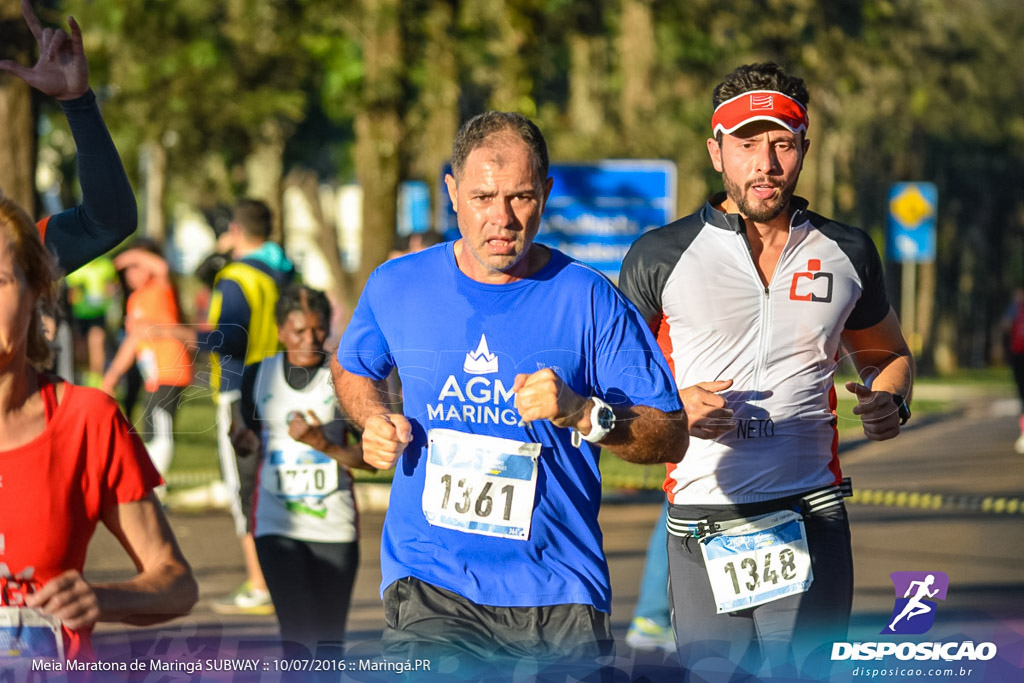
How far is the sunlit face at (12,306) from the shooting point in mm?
3008

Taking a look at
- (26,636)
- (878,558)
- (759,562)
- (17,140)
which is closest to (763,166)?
(759,562)

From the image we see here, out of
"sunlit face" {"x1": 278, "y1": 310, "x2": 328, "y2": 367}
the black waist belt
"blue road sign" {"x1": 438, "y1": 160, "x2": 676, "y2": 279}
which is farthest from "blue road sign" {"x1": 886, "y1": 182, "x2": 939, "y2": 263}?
the black waist belt

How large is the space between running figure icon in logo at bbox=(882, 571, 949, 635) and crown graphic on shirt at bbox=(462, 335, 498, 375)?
5.54ft

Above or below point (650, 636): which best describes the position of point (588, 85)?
above

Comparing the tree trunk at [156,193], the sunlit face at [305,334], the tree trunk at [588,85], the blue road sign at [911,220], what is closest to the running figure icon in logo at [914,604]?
the sunlit face at [305,334]

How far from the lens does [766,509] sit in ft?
15.5

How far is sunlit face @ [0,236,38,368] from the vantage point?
3.01 meters

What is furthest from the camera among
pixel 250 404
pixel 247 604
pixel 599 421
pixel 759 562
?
pixel 247 604

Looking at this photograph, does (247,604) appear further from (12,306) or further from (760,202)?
(12,306)

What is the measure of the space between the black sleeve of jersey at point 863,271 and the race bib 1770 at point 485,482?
137cm

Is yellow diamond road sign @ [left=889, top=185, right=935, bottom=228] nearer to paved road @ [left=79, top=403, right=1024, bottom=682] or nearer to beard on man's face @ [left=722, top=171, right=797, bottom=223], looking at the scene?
paved road @ [left=79, top=403, right=1024, bottom=682]

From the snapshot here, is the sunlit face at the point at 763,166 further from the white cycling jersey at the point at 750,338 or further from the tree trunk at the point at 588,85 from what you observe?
the tree trunk at the point at 588,85

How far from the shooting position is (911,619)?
4.91 meters

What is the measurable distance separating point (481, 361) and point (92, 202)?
1.03 metres
